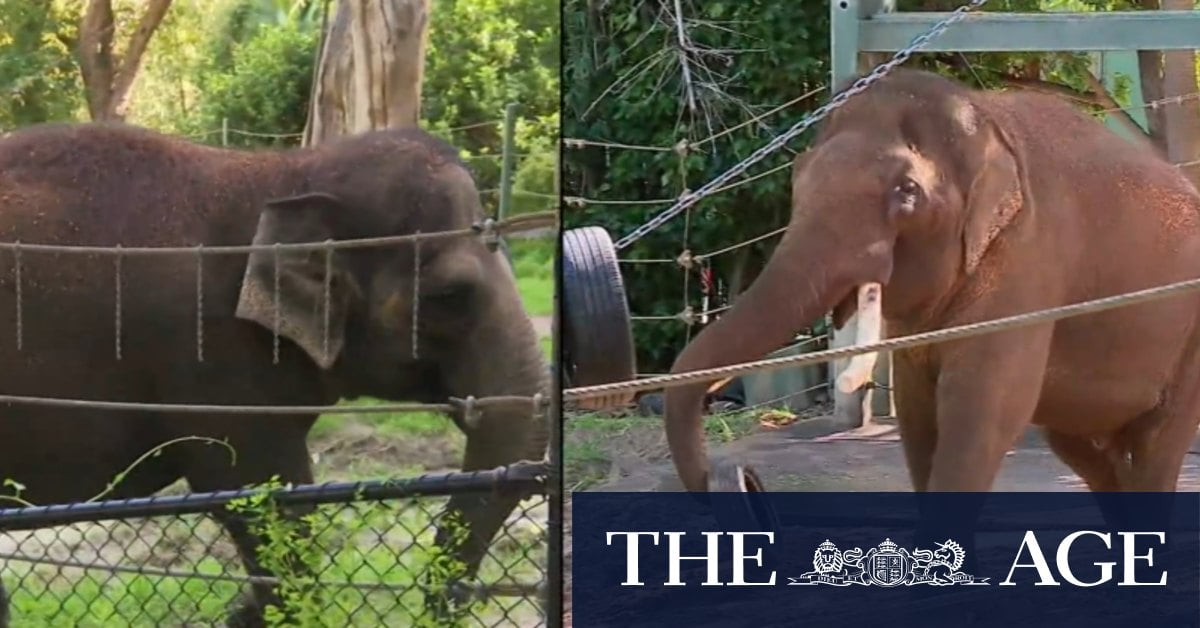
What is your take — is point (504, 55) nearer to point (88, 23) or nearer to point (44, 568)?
point (88, 23)

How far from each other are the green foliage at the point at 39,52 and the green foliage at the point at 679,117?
1.17 metres

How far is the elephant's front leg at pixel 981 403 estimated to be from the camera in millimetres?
2301

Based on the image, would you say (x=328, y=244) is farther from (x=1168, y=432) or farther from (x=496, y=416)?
(x=1168, y=432)

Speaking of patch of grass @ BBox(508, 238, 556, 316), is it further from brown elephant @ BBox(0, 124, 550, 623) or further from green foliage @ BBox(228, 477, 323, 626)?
green foliage @ BBox(228, 477, 323, 626)

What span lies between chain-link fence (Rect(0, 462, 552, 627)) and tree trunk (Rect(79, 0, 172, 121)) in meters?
0.61

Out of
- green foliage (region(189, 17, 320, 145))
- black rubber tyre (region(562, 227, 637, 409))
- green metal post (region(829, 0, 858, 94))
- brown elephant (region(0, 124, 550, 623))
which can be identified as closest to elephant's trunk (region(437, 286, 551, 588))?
brown elephant (region(0, 124, 550, 623))

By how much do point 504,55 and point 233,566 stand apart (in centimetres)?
88

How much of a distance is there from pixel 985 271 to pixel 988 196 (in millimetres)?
120

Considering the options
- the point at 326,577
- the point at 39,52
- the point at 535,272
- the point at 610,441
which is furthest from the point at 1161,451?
the point at 39,52

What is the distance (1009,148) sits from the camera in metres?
2.36

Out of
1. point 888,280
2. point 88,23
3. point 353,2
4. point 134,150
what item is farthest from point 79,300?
point 888,280

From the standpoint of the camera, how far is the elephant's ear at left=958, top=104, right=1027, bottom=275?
230 cm

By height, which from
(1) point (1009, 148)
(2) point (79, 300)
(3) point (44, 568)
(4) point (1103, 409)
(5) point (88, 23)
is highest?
(5) point (88, 23)

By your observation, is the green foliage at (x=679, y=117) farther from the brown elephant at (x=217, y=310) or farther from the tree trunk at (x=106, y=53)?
the tree trunk at (x=106, y=53)
